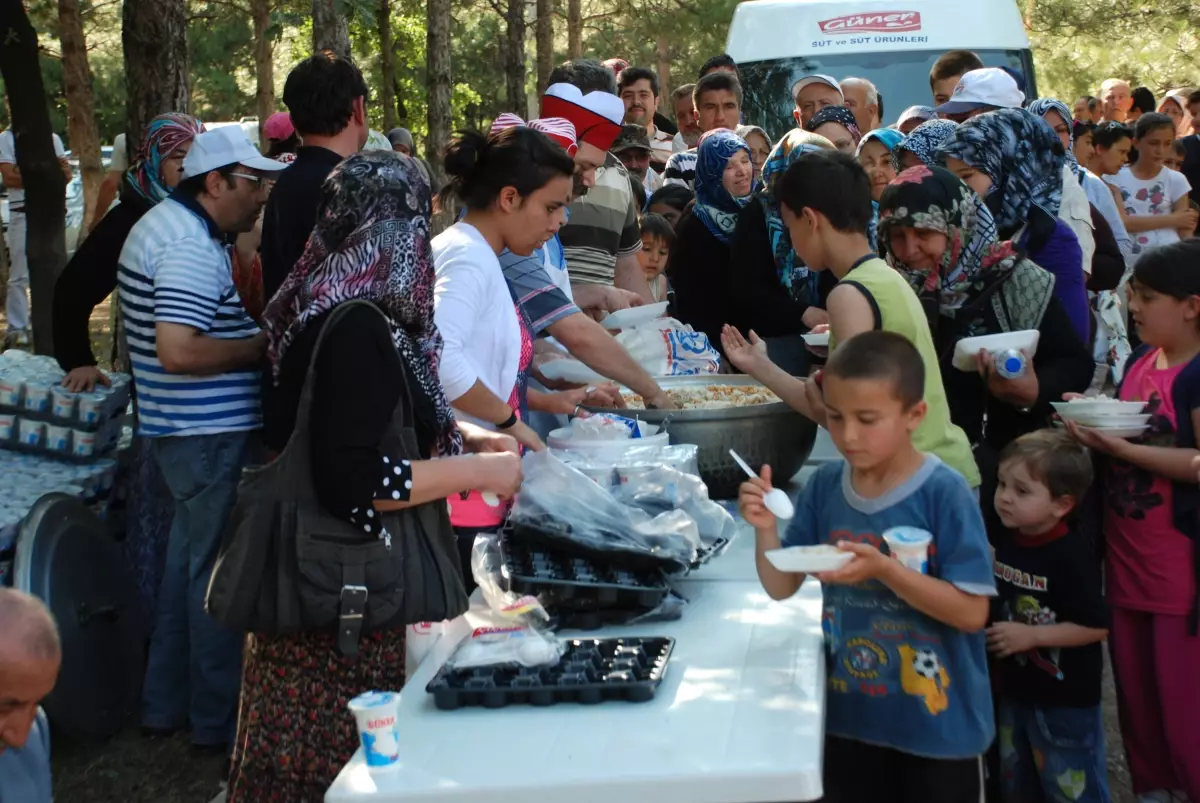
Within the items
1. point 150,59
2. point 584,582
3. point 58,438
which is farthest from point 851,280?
point 150,59

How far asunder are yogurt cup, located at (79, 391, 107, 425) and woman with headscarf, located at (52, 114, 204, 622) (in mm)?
44

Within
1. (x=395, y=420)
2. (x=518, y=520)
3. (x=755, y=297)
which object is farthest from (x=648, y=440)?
(x=755, y=297)

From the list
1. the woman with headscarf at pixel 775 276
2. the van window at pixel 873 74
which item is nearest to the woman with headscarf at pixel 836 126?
the woman with headscarf at pixel 775 276

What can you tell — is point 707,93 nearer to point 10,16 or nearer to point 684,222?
point 684,222

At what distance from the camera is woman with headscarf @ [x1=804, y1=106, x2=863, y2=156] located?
6395mm

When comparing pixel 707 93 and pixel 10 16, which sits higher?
pixel 10 16

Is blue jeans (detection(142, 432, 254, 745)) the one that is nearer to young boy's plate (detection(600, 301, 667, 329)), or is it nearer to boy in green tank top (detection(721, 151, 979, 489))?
young boy's plate (detection(600, 301, 667, 329))

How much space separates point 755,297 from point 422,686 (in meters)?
2.75

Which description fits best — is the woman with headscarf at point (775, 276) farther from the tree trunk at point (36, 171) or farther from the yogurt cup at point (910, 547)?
the tree trunk at point (36, 171)

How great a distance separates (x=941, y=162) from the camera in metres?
4.85

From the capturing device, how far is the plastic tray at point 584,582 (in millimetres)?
2842

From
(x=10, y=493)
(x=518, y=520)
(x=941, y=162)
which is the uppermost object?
(x=941, y=162)

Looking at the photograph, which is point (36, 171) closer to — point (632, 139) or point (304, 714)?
point (632, 139)

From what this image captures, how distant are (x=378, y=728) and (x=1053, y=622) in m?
2.12
